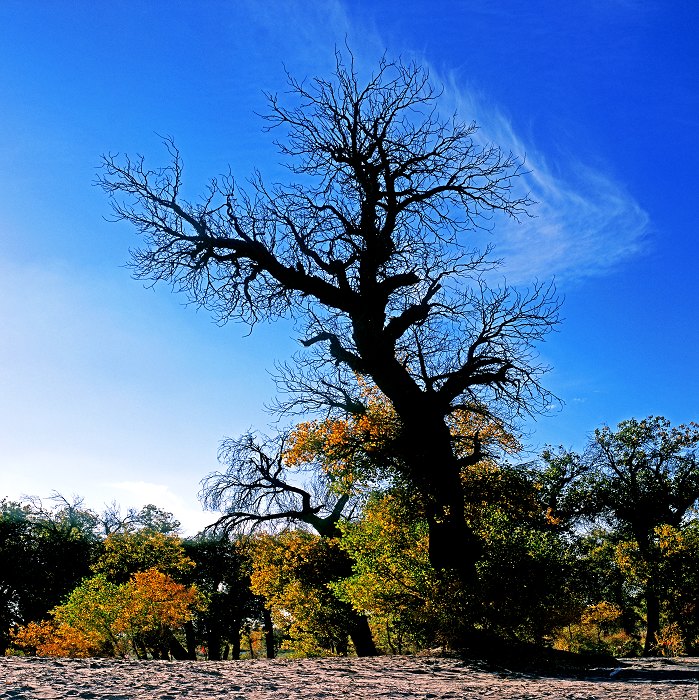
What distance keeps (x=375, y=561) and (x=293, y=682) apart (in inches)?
196

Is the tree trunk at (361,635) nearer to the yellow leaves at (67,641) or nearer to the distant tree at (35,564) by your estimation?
the yellow leaves at (67,641)

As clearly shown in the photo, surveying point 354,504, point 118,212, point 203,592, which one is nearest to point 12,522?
point 203,592

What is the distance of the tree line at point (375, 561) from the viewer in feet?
36.1

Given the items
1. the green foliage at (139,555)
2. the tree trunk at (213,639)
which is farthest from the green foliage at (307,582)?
the tree trunk at (213,639)

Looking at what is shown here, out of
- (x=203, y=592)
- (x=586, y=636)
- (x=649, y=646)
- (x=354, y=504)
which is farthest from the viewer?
(x=203, y=592)

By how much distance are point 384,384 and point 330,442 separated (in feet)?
5.66

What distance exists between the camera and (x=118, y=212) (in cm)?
1155

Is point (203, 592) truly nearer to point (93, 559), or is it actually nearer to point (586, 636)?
point (93, 559)

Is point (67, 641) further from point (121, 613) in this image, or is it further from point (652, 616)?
point (652, 616)

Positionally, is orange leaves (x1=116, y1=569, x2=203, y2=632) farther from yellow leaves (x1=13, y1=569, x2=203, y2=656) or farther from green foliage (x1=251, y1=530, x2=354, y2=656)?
green foliage (x1=251, y1=530, x2=354, y2=656)

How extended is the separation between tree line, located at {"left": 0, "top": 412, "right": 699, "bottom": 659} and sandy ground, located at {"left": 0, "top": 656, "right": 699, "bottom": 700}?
2.12 m

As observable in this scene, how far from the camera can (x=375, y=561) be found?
37.0 feet

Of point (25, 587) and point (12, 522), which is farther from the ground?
point (12, 522)

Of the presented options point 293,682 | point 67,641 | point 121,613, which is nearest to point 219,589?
point 67,641
